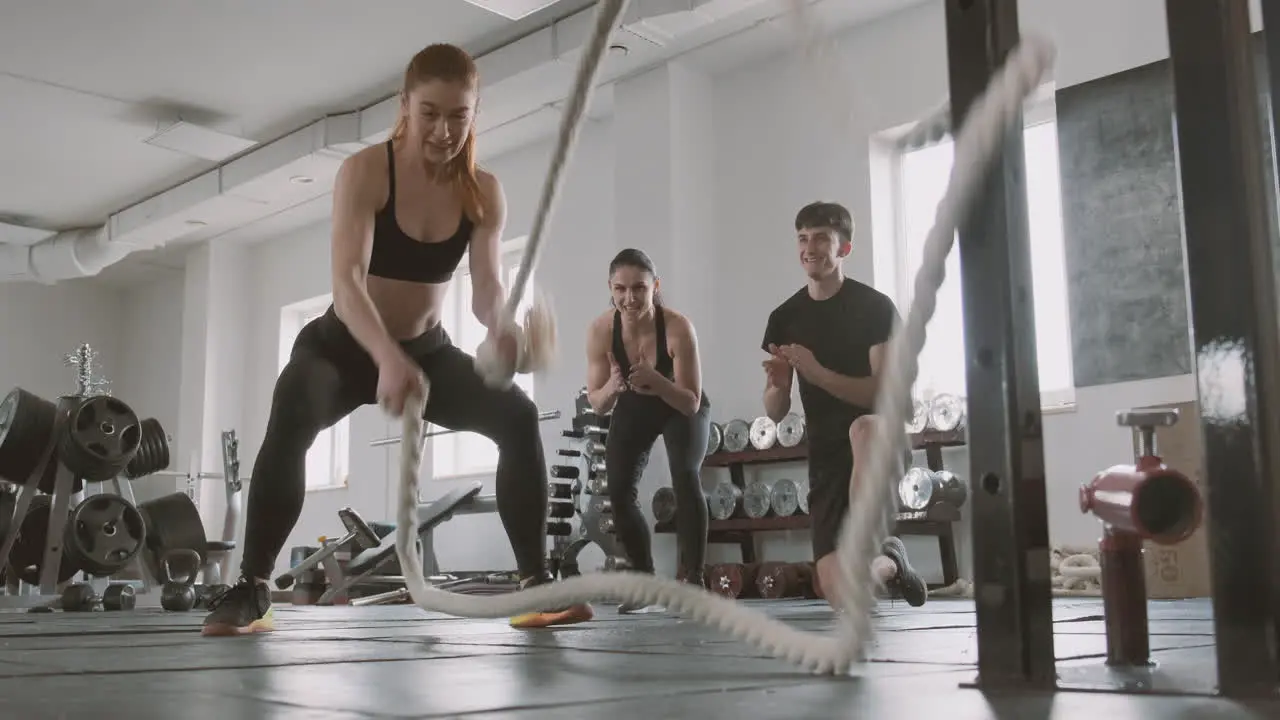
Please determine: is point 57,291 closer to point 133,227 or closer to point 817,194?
point 133,227

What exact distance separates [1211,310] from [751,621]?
430mm

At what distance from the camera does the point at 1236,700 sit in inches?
29.4

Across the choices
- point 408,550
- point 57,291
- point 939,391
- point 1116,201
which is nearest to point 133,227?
point 57,291

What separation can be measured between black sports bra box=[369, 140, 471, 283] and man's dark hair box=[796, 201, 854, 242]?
3.35 feet

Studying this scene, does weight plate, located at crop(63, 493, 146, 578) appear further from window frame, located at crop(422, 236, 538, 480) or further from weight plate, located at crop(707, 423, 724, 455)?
window frame, located at crop(422, 236, 538, 480)

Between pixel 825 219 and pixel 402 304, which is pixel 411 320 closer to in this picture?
pixel 402 304

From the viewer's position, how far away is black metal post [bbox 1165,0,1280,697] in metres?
0.75

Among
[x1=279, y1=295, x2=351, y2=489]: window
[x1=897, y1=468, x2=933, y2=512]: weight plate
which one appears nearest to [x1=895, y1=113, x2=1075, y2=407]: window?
[x1=897, y1=468, x2=933, y2=512]: weight plate

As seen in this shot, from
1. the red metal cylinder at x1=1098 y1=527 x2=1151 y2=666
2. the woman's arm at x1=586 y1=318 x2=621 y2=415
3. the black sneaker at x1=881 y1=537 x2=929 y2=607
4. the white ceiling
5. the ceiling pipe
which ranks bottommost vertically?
the black sneaker at x1=881 y1=537 x2=929 y2=607

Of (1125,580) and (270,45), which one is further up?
(270,45)

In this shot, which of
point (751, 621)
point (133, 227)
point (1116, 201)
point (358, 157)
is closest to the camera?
point (751, 621)

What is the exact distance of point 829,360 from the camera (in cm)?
288

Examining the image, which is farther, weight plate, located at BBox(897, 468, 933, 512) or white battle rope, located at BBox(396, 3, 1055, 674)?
weight plate, located at BBox(897, 468, 933, 512)

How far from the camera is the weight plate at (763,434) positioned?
19.0ft
